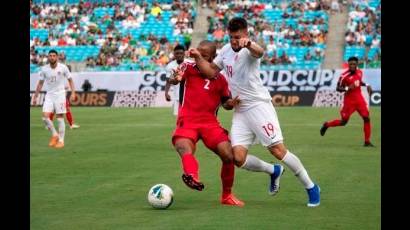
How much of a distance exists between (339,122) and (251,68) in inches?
438

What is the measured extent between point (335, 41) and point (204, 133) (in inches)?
1529

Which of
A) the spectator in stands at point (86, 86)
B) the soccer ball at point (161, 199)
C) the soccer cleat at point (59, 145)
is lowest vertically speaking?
the spectator in stands at point (86, 86)

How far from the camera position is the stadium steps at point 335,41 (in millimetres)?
47375

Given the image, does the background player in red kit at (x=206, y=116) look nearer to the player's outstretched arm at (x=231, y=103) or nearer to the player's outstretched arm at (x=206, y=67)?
the player's outstretched arm at (x=231, y=103)

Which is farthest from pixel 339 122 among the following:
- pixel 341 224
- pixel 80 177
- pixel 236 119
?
pixel 341 224

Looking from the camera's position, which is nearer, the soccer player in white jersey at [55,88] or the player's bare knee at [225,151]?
the player's bare knee at [225,151]

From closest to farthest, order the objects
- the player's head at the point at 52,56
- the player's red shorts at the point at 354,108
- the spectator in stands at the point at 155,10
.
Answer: the player's head at the point at 52,56 → the player's red shorts at the point at 354,108 → the spectator in stands at the point at 155,10

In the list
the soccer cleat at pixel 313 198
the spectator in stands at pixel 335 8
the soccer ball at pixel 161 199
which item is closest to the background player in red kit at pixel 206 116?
the soccer ball at pixel 161 199

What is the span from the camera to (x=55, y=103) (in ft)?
72.0

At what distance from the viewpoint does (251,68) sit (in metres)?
11.3

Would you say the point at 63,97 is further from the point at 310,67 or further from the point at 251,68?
the point at 310,67
